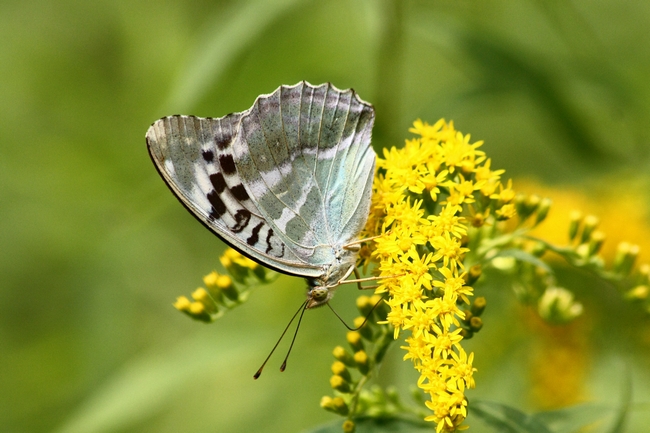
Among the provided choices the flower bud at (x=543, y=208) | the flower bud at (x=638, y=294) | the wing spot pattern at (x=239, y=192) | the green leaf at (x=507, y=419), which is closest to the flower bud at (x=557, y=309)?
the flower bud at (x=638, y=294)

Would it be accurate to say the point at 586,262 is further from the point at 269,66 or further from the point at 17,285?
the point at 17,285

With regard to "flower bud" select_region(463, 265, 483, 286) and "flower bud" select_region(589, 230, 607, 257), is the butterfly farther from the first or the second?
"flower bud" select_region(589, 230, 607, 257)

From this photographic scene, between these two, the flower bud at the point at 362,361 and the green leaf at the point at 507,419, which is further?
the flower bud at the point at 362,361

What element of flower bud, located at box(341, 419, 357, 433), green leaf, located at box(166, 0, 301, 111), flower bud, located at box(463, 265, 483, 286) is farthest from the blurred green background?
flower bud, located at box(341, 419, 357, 433)

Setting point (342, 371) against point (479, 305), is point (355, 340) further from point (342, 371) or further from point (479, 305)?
point (479, 305)

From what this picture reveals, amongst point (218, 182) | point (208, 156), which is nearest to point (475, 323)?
point (218, 182)

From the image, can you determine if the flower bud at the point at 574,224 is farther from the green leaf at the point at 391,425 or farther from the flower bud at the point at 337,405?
the flower bud at the point at 337,405

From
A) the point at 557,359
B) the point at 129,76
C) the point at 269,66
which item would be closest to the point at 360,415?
the point at 557,359
